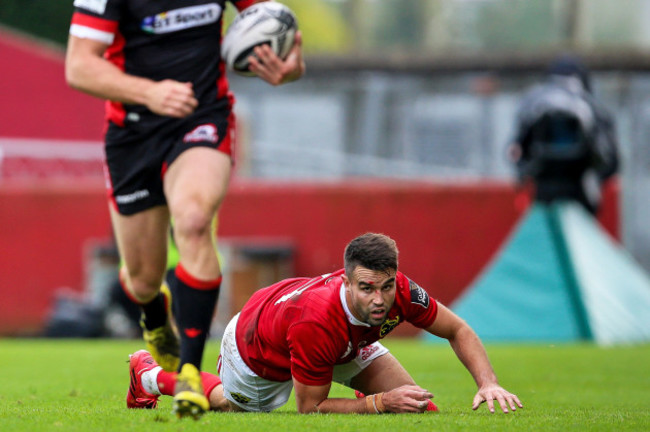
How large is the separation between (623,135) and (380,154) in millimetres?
4592

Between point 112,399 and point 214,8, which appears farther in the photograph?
point 112,399

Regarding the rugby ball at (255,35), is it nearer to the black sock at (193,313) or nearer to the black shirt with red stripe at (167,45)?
the black shirt with red stripe at (167,45)

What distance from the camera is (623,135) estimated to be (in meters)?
20.8

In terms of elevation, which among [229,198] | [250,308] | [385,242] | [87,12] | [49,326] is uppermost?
[87,12]

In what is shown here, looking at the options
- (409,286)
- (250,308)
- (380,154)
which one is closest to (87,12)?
(250,308)

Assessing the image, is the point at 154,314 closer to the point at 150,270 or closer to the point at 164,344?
the point at 164,344

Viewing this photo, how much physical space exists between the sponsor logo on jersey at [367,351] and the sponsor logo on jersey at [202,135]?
1322 millimetres

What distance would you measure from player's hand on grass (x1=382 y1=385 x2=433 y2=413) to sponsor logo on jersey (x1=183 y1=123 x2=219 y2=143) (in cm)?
156

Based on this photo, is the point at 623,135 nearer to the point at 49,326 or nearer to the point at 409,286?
the point at 49,326

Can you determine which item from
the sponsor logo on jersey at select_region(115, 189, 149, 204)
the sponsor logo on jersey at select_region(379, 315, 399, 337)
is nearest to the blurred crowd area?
the sponsor logo on jersey at select_region(115, 189, 149, 204)

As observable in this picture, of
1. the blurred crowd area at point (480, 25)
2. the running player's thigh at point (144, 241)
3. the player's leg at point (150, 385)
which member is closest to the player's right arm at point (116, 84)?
the running player's thigh at point (144, 241)

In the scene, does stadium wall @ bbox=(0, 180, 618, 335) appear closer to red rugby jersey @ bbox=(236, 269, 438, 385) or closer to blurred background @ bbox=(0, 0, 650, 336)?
blurred background @ bbox=(0, 0, 650, 336)

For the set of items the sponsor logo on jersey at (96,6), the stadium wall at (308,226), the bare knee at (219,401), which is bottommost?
the stadium wall at (308,226)

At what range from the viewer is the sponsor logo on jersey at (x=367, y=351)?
5.77 m
